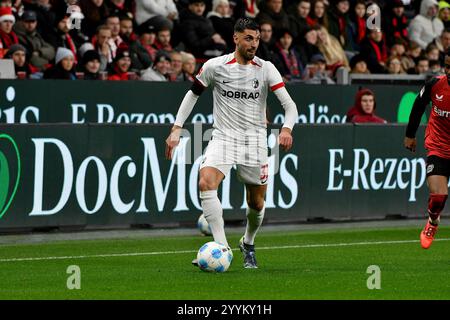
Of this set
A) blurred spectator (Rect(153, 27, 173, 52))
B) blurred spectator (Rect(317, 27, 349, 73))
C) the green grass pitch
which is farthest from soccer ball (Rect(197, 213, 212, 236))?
blurred spectator (Rect(317, 27, 349, 73))

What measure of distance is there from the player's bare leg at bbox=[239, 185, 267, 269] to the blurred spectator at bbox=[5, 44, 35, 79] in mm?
6899

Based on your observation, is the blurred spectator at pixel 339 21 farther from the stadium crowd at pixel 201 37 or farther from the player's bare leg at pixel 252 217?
the player's bare leg at pixel 252 217

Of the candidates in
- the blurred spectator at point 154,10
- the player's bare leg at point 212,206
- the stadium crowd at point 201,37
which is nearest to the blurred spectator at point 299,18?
the stadium crowd at point 201,37

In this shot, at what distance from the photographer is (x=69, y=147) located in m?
16.7

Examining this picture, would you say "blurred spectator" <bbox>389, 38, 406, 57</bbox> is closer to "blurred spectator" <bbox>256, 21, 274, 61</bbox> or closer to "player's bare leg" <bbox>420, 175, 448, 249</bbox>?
"blurred spectator" <bbox>256, 21, 274, 61</bbox>

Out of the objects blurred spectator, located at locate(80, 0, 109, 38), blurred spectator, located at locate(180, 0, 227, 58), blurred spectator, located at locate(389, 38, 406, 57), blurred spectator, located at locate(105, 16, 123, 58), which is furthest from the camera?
blurred spectator, located at locate(389, 38, 406, 57)

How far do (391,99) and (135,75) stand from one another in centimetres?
499

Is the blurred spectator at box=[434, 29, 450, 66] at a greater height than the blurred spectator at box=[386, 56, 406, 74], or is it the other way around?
the blurred spectator at box=[434, 29, 450, 66]

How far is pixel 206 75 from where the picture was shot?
41.0ft

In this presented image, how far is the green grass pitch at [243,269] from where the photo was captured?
35.3 feet

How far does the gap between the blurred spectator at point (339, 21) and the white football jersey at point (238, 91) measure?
12711mm

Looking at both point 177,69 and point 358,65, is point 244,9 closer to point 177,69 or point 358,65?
point 358,65

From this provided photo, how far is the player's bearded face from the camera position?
1220 cm

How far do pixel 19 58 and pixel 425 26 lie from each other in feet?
35.1
